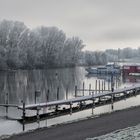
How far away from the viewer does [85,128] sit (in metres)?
20.2

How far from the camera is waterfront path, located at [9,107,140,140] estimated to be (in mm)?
18219

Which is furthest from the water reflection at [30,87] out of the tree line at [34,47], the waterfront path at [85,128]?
the tree line at [34,47]

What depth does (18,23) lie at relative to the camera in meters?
117

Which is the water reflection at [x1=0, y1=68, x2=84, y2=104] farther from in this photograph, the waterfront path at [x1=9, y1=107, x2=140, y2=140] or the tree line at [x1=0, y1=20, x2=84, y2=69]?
the tree line at [x1=0, y1=20, x2=84, y2=69]

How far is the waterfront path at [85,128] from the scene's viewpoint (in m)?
18.2

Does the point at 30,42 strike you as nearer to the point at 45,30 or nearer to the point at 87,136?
the point at 45,30

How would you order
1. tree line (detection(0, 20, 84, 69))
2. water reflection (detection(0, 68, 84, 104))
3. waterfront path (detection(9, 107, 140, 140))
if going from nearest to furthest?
waterfront path (detection(9, 107, 140, 140)), water reflection (detection(0, 68, 84, 104)), tree line (detection(0, 20, 84, 69))

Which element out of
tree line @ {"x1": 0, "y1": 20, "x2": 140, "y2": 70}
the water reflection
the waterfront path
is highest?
tree line @ {"x1": 0, "y1": 20, "x2": 140, "y2": 70}

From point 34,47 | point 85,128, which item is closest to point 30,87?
point 85,128

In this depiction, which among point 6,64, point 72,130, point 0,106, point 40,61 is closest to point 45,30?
point 40,61

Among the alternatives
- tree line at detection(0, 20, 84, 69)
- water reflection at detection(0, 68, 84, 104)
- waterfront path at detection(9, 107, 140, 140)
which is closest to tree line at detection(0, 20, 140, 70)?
tree line at detection(0, 20, 84, 69)

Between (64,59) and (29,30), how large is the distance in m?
26.4

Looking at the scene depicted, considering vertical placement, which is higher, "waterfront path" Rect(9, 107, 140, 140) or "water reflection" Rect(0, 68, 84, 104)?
"waterfront path" Rect(9, 107, 140, 140)

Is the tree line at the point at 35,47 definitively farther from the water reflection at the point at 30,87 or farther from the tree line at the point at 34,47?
the water reflection at the point at 30,87
